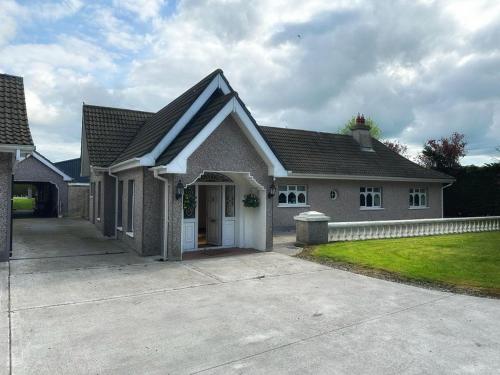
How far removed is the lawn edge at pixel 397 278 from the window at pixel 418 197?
1372 cm

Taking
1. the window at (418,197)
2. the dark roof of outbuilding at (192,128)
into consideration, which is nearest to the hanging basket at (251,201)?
the dark roof of outbuilding at (192,128)

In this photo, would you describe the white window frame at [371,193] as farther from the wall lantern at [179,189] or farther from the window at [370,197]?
→ the wall lantern at [179,189]

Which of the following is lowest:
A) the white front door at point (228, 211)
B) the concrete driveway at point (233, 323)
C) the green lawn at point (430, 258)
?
the concrete driveway at point (233, 323)

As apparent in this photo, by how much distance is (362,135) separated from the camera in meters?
23.9

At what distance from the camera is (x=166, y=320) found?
5.87 metres

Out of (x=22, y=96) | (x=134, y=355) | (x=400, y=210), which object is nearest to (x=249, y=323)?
(x=134, y=355)

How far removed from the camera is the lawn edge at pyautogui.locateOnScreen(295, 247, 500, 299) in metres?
7.73

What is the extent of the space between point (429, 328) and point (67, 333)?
5.23m

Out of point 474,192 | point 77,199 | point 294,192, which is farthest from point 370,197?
point 77,199

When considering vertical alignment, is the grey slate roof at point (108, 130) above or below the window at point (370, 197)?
above

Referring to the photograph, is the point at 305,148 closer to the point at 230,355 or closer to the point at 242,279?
the point at 242,279

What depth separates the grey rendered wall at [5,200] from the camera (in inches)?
387

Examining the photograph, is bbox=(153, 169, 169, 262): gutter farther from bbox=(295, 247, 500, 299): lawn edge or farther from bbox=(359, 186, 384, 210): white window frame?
bbox=(359, 186, 384, 210): white window frame

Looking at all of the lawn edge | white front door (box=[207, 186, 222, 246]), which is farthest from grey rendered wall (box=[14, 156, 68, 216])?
the lawn edge
